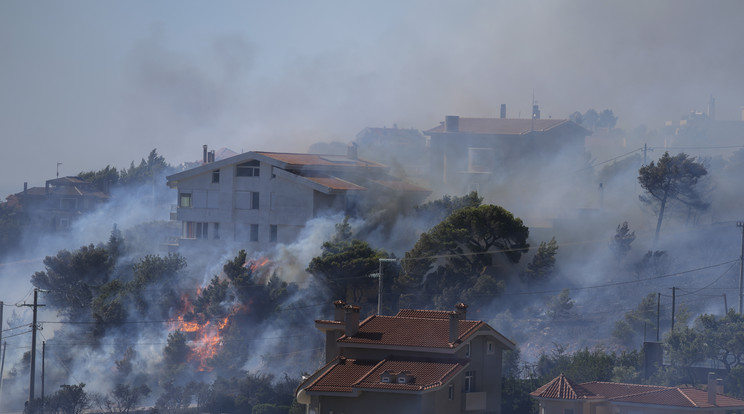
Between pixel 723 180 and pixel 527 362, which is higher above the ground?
pixel 723 180

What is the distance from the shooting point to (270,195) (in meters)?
66.1

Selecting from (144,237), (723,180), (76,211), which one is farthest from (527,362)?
(76,211)

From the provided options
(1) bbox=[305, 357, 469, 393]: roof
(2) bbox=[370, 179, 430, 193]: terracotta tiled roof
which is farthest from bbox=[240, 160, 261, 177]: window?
(1) bbox=[305, 357, 469, 393]: roof

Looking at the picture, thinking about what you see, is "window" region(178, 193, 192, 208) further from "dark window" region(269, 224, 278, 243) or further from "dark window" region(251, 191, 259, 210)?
"dark window" region(269, 224, 278, 243)

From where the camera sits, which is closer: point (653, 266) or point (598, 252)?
point (653, 266)

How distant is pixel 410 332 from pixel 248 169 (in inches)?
1344

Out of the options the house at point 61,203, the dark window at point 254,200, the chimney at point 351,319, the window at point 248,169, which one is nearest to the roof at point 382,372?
the chimney at point 351,319

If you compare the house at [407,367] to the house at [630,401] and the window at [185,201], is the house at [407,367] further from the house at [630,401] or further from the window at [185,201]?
the window at [185,201]

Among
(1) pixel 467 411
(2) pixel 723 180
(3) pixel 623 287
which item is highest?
(2) pixel 723 180

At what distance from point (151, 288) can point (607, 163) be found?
1803 inches

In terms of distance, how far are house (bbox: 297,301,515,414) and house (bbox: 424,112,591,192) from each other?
4562 centimetres

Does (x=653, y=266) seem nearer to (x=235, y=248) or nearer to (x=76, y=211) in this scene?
(x=235, y=248)

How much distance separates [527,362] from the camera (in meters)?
48.2

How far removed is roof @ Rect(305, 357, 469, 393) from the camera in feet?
106
